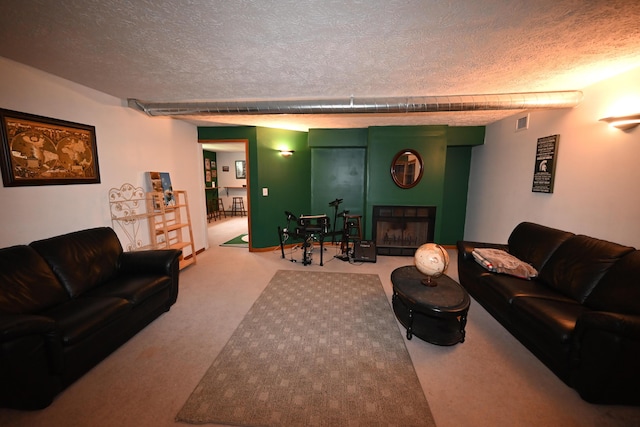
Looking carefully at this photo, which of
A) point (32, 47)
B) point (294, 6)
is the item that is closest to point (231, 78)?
point (294, 6)

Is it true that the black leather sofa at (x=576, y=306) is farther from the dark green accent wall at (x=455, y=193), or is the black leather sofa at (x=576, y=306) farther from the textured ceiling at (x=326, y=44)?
the dark green accent wall at (x=455, y=193)

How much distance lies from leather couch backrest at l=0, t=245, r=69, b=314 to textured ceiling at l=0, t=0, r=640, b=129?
173 cm

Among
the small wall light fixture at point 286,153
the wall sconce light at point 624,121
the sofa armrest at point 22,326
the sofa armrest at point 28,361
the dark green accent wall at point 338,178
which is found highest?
the small wall light fixture at point 286,153

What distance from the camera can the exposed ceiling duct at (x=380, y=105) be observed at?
2.79m

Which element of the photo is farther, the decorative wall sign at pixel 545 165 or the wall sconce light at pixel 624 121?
the decorative wall sign at pixel 545 165

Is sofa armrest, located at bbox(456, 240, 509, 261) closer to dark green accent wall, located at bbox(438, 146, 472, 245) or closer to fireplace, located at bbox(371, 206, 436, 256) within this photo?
fireplace, located at bbox(371, 206, 436, 256)

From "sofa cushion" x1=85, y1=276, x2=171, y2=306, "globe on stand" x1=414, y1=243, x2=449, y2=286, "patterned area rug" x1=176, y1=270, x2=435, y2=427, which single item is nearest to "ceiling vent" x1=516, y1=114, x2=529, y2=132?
"globe on stand" x1=414, y1=243, x2=449, y2=286

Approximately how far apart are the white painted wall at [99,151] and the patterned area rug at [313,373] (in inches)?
88.7

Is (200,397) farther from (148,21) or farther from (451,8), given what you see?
(451,8)

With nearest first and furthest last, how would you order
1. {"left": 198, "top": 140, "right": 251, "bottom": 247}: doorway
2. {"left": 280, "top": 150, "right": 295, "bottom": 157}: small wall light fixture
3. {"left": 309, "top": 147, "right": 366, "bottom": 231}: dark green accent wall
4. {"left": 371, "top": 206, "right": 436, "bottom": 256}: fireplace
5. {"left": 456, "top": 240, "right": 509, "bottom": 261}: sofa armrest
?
{"left": 456, "top": 240, "right": 509, "bottom": 261}: sofa armrest < {"left": 371, "top": 206, "right": 436, "bottom": 256}: fireplace < {"left": 280, "top": 150, "right": 295, "bottom": 157}: small wall light fixture < {"left": 309, "top": 147, "right": 366, "bottom": 231}: dark green accent wall < {"left": 198, "top": 140, "right": 251, "bottom": 247}: doorway

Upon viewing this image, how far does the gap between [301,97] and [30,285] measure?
324 cm

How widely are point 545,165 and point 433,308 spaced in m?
2.70

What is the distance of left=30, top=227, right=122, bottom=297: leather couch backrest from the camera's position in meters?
2.22

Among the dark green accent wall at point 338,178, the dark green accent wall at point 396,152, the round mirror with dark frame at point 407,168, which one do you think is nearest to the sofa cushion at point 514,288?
the dark green accent wall at point 396,152
